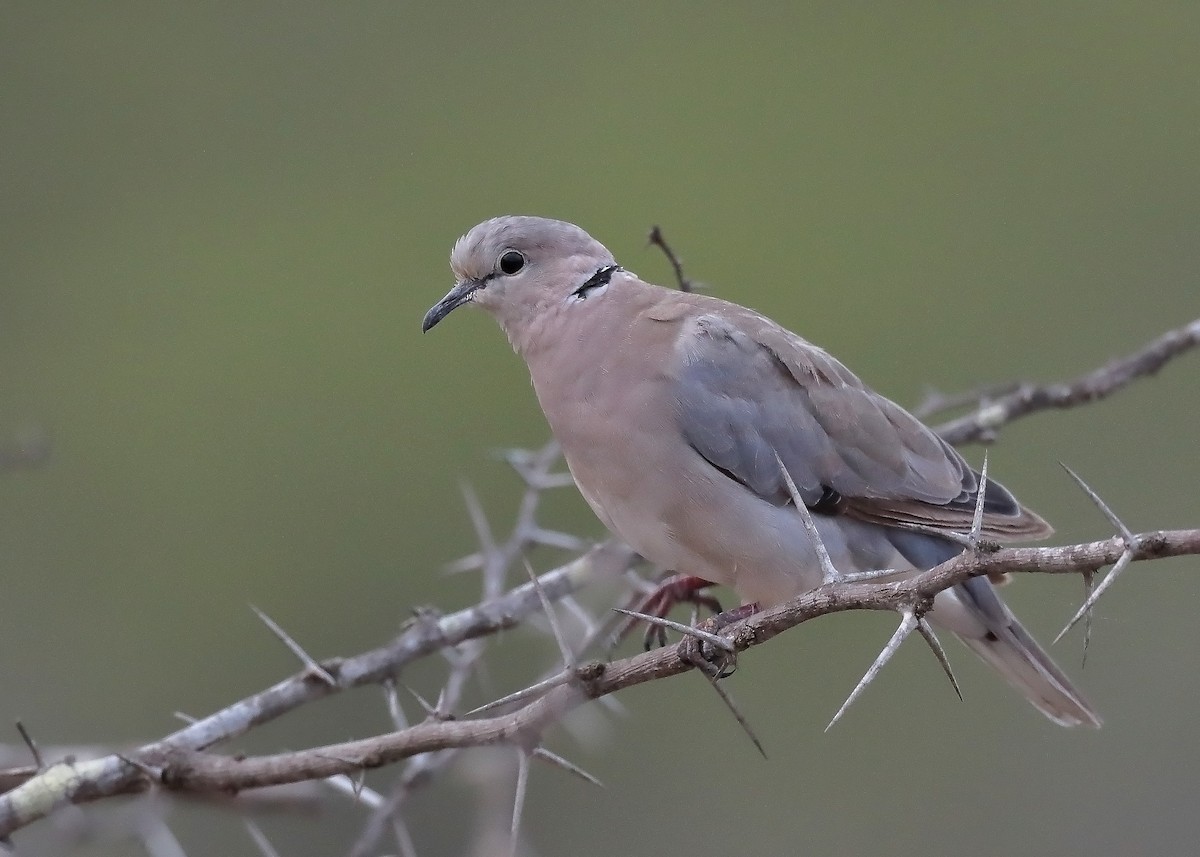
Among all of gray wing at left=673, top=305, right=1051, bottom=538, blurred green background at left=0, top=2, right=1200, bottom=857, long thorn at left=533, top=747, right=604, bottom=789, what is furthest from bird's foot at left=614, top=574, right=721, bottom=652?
blurred green background at left=0, top=2, right=1200, bottom=857

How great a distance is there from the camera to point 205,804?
6.50ft

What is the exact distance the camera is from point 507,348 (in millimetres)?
4926

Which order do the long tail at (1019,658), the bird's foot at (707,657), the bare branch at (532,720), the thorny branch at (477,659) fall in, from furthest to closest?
1. the long tail at (1019,658)
2. the bird's foot at (707,657)
3. the thorny branch at (477,659)
4. the bare branch at (532,720)

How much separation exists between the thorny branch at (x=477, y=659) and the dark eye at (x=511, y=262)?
34 centimetres

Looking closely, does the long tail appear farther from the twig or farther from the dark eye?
the dark eye

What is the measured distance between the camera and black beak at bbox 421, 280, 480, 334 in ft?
8.80

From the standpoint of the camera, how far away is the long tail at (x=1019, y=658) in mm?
2602

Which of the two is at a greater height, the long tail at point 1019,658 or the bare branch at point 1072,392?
the bare branch at point 1072,392

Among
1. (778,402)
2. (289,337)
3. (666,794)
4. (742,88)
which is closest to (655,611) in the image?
(778,402)

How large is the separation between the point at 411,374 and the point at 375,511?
525 millimetres

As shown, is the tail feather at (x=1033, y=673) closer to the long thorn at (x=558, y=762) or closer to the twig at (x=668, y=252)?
the twig at (x=668, y=252)

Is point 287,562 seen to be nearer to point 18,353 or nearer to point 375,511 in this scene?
point 375,511

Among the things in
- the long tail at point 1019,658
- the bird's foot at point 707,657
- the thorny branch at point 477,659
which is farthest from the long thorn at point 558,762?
the long tail at point 1019,658

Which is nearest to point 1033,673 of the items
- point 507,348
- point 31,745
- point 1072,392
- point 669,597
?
point 1072,392
